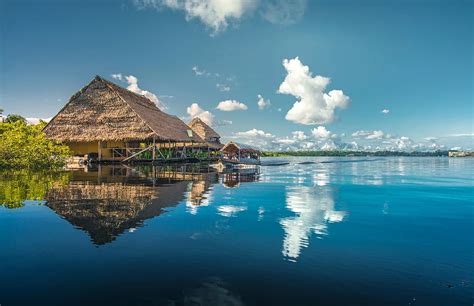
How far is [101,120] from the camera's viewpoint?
31.3 meters

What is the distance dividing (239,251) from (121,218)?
11.8 ft

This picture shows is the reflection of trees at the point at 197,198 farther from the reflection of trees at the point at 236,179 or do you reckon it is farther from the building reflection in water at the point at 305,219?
the building reflection in water at the point at 305,219

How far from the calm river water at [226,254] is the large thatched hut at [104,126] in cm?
2045

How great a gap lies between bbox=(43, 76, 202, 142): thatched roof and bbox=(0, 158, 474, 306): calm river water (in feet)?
66.7

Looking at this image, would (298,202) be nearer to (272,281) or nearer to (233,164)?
(272,281)

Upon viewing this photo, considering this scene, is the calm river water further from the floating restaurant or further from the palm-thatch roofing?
the palm-thatch roofing

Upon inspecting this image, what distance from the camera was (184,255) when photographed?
204 inches

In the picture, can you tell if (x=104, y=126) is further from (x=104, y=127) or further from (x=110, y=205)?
(x=110, y=205)

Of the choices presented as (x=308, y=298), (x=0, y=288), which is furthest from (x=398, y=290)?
(x=0, y=288)

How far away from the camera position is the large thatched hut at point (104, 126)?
29844mm

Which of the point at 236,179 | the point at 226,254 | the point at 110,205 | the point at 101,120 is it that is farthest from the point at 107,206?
the point at 101,120

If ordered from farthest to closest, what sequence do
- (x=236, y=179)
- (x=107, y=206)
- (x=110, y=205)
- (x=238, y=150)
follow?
1. (x=238, y=150)
2. (x=236, y=179)
3. (x=110, y=205)
4. (x=107, y=206)

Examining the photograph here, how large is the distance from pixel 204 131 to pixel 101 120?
24.2 meters

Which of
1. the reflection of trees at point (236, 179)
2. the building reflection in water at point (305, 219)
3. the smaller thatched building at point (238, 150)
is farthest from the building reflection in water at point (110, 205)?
the smaller thatched building at point (238, 150)
